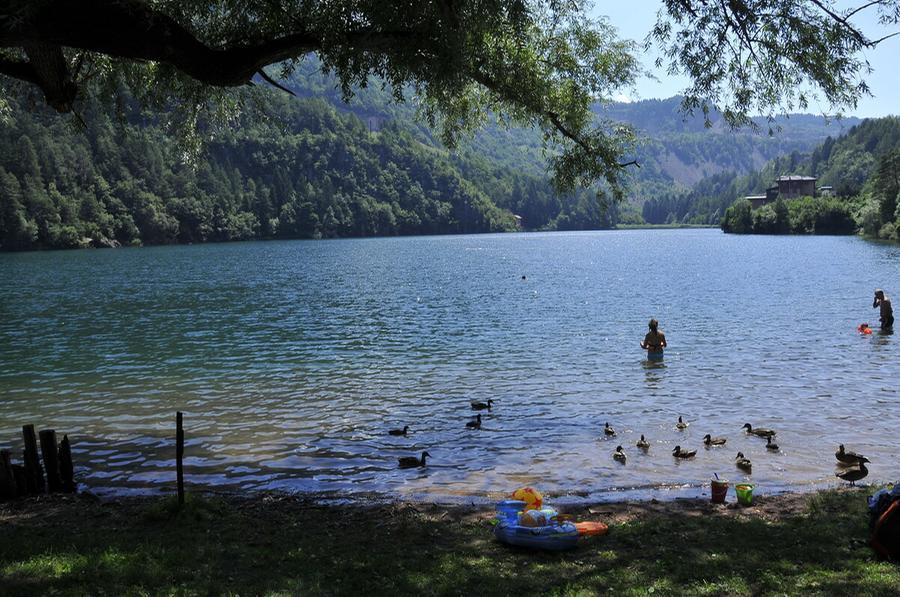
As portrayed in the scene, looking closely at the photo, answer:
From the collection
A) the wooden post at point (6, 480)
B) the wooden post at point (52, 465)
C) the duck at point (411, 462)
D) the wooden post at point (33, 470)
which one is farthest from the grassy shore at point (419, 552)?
the duck at point (411, 462)

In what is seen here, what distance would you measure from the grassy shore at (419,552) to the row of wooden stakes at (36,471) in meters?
0.84

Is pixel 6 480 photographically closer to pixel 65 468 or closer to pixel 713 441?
pixel 65 468

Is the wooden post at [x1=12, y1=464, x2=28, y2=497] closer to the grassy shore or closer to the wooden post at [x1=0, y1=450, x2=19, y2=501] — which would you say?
the wooden post at [x1=0, y1=450, x2=19, y2=501]

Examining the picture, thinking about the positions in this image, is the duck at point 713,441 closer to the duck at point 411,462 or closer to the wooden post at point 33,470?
the duck at point 411,462

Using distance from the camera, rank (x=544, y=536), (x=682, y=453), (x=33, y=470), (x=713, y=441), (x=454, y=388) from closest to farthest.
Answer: (x=544, y=536)
(x=33, y=470)
(x=682, y=453)
(x=713, y=441)
(x=454, y=388)

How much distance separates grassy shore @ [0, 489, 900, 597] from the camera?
8.01 metres

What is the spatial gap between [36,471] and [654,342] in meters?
20.7

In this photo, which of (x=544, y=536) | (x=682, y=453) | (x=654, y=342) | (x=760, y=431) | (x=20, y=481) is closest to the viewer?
(x=544, y=536)

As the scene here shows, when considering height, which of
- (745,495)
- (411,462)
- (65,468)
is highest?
(65,468)

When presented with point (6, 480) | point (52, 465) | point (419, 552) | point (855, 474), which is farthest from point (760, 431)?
point (6, 480)

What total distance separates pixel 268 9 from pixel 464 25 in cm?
401

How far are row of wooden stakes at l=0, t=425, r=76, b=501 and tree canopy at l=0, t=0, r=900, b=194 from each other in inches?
253

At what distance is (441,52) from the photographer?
13.7 metres

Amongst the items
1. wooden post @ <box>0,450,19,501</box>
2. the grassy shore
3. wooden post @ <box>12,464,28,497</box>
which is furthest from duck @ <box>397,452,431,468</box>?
wooden post @ <box>0,450,19,501</box>
